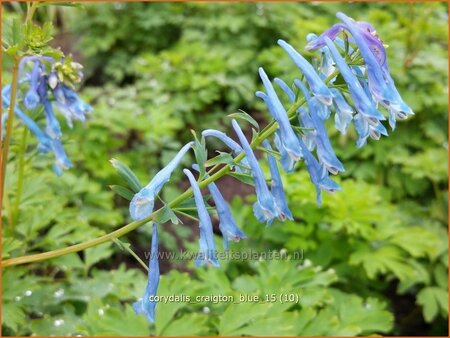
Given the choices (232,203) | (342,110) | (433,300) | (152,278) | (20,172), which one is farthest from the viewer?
(232,203)

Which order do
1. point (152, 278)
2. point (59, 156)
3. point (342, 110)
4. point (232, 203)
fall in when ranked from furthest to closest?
point (232, 203), point (59, 156), point (152, 278), point (342, 110)

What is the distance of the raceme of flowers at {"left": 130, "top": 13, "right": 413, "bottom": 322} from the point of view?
230cm

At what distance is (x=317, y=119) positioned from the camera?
2373 mm

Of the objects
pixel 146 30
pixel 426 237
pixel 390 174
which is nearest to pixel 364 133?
pixel 426 237

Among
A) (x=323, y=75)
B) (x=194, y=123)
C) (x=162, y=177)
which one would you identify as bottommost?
(x=194, y=123)

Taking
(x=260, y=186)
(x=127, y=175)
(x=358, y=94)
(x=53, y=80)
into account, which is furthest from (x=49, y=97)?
(x=358, y=94)

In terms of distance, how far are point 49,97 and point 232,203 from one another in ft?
6.00

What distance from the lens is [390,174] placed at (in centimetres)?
589

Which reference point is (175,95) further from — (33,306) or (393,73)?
(33,306)

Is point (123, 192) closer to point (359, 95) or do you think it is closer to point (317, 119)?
point (317, 119)

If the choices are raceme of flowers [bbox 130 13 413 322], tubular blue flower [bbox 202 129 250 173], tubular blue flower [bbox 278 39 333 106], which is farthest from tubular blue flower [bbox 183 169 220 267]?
tubular blue flower [bbox 278 39 333 106]

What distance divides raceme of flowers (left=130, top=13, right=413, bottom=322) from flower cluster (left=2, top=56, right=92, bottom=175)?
4.45 ft

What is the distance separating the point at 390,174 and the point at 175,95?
9.57ft

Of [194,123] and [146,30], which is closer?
[194,123]
